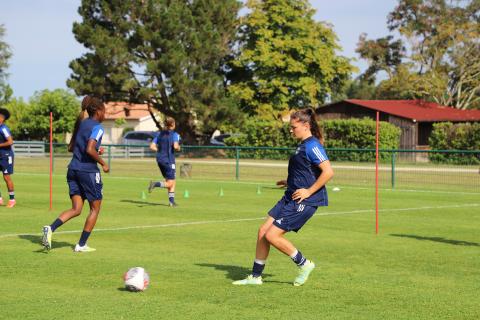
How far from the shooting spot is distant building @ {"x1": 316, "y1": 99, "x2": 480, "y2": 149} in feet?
196

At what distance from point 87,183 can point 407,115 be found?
50.4m

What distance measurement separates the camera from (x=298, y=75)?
2534 inches

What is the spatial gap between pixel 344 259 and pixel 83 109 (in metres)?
4.18

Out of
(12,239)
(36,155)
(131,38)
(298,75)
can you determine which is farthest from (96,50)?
(12,239)

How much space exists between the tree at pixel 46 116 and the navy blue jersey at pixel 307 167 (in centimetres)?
6361

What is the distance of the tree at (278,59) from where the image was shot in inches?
2484

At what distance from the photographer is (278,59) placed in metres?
62.6

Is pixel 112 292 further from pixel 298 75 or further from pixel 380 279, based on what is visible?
pixel 298 75

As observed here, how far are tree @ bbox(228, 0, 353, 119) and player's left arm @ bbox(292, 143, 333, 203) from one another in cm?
5366

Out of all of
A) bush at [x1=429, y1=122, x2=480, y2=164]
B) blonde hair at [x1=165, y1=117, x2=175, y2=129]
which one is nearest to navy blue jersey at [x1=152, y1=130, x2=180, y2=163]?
blonde hair at [x1=165, y1=117, x2=175, y2=129]

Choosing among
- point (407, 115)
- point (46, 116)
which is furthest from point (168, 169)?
point (46, 116)

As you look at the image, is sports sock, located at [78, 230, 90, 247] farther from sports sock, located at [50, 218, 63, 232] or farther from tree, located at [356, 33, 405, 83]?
tree, located at [356, 33, 405, 83]

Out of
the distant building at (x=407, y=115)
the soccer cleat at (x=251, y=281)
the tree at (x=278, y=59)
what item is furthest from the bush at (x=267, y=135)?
the soccer cleat at (x=251, y=281)

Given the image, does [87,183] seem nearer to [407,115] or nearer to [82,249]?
[82,249]
